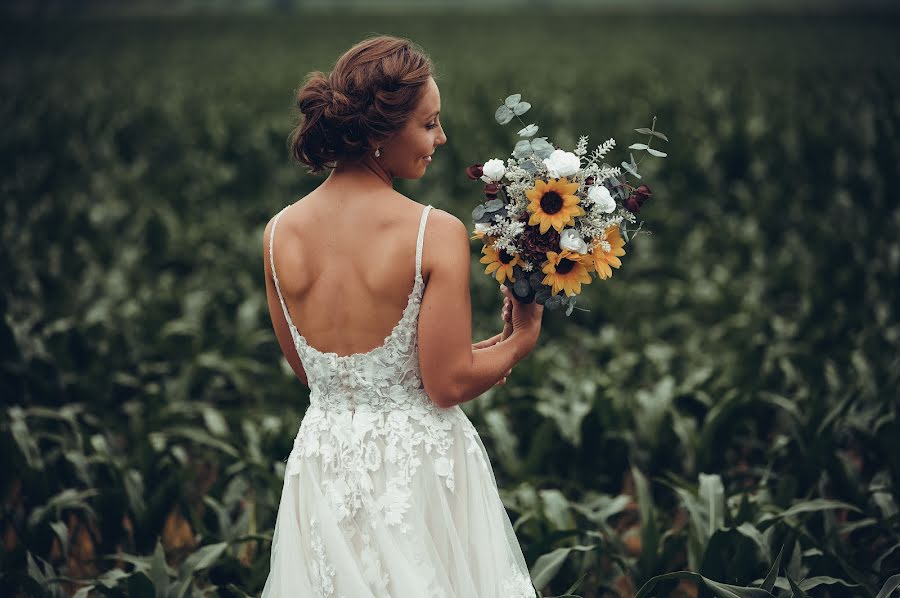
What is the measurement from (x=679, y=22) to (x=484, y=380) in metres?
48.8

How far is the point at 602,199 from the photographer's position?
7.43 ft

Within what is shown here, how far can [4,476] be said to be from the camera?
435 cm

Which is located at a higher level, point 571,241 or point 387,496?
point 571,241

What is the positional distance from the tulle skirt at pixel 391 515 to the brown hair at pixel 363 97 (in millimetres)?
690

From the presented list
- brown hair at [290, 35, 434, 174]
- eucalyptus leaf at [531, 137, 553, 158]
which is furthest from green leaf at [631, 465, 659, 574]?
brown hair at [290, 35, 434, 174]

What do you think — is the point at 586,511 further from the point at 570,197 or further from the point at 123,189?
the point at 123,189

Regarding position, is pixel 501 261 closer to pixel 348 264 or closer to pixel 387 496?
pixel 348 264

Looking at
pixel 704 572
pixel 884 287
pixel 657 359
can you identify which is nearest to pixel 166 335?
pixel 657 359

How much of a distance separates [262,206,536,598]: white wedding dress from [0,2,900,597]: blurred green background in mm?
1139

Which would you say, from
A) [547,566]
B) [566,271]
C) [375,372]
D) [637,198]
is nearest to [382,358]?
[375,372]

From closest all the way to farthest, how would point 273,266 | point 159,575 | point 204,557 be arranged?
point 273,266, point 159,575, point 204,557

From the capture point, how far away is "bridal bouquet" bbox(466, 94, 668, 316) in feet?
7.41

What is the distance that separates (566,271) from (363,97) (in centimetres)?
64

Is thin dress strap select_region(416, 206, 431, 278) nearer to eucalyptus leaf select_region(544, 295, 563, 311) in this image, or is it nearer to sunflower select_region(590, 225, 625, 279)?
eucalyptus leaf select_region(544, 295, 563, 311)
